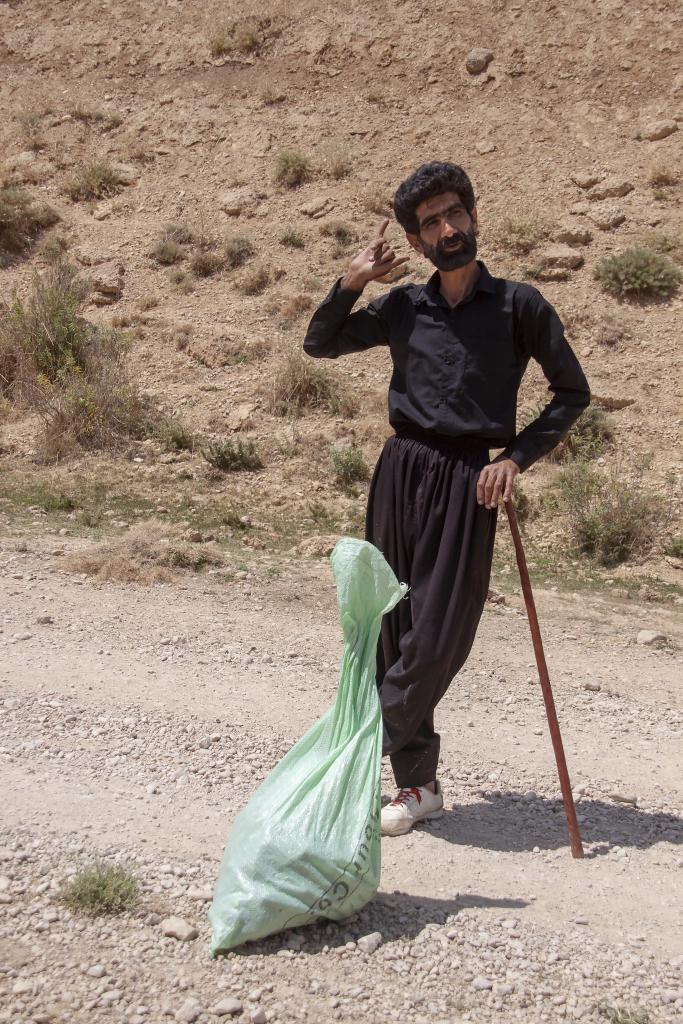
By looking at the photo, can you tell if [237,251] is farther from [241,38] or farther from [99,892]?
[99,892]

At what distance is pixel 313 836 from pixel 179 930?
408 mm

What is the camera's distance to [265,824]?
2531 millimetres

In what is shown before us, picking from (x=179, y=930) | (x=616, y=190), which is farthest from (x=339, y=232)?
(x=179, y=930)

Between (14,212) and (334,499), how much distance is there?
23.0 ft

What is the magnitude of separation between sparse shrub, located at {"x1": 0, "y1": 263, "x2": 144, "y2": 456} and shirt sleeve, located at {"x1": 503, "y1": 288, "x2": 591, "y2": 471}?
19.7 ft

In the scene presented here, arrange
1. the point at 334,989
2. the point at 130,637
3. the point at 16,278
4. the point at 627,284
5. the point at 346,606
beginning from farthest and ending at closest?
1. the point at 16,278
2. the point at 627,284
3. the point at 130,637
4. the point at 346,606
5. the point at 334,989

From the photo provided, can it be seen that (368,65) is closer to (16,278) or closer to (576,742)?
(16,278)

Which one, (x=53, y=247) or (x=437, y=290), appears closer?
(x=437, y=290)

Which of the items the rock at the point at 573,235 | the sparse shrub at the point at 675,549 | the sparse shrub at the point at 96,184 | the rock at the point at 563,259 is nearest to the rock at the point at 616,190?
the rock at the point at 573,235

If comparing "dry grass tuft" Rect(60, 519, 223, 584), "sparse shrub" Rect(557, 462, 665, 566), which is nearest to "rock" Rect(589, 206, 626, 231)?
"sparse shrub" Rect(557, 462, 665, 566)

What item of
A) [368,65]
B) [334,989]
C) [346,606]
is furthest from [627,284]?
[334,989]

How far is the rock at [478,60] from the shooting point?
1334cm

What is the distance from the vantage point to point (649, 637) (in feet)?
18.4

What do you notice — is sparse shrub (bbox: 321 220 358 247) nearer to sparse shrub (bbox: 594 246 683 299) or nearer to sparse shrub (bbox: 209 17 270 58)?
sparse shrub (bbox: 594 246 683 299)
